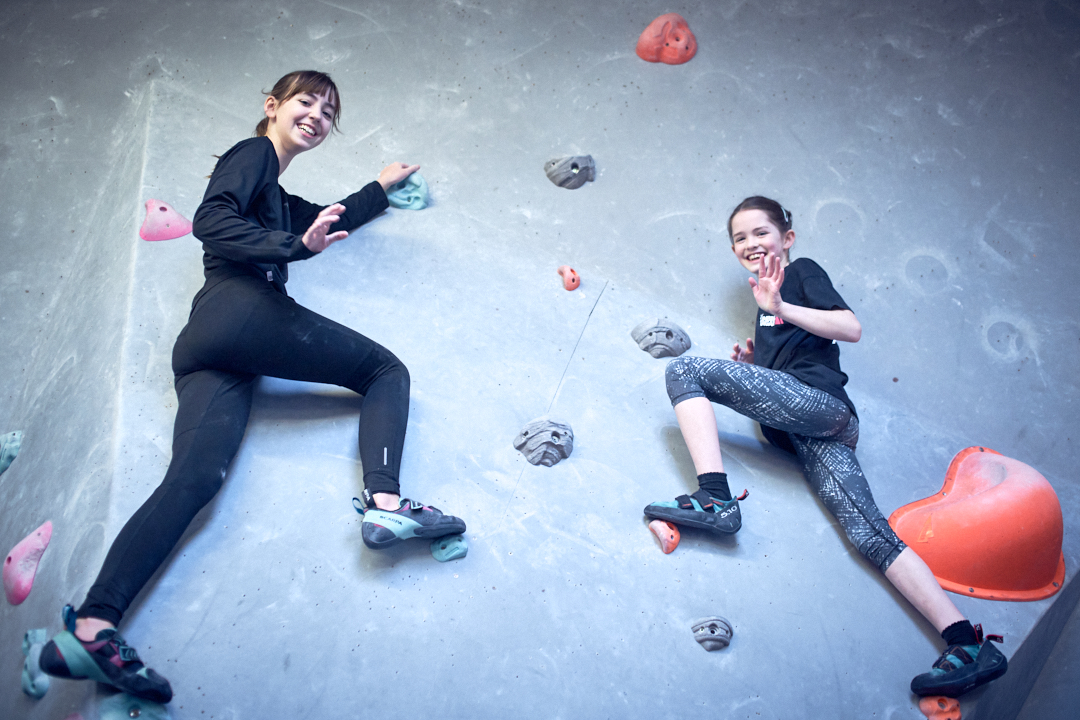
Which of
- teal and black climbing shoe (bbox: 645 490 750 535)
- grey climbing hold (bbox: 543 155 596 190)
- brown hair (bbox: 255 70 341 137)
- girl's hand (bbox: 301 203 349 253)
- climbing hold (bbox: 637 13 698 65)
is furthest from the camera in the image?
climbing hold (bbox: 637 13 698 65)

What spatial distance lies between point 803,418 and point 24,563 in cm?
172

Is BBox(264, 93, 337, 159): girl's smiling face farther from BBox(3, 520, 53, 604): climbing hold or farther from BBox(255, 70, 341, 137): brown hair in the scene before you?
BBox(3, 520, 53, 604): climbing hold

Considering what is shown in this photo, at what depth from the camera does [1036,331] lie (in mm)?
2258

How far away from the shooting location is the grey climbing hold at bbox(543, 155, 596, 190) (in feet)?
7.83

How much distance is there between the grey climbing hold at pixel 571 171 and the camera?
2387 mm

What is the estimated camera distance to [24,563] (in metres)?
1.51

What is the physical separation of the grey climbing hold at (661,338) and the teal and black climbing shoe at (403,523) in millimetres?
820

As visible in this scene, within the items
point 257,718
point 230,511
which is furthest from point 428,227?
point 257,718

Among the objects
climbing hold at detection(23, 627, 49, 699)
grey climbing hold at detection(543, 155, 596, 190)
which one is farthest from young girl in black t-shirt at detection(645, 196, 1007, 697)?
climbing hold at detection(23, 627, 49, 699)

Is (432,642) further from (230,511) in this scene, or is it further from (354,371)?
(354,371)

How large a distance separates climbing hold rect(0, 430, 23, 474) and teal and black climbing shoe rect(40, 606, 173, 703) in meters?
0.70

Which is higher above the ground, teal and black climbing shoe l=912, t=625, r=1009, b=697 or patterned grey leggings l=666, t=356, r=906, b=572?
patterned grey leggings l=666, t=356, r=906, b=572

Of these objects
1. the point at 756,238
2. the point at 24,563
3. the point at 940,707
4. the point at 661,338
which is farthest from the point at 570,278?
the point at 24,563

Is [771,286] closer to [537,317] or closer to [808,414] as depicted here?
[808,414]
